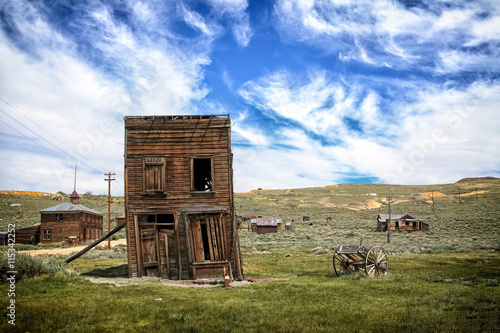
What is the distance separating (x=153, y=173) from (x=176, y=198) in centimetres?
163

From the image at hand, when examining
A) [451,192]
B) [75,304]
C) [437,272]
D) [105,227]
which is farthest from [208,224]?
[451,192]

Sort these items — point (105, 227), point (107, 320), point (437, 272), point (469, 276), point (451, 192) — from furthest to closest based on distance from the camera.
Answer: point (451, 192) → point (105, 227) → point (437, 272) → point (469, 276) → point (107, 320)

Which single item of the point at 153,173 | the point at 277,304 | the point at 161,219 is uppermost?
the point at 153,173

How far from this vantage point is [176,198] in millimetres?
16797

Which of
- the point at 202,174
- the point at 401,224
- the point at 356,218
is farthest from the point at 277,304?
the point at 356,218

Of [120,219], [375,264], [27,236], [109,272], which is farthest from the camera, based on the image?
[120,219]

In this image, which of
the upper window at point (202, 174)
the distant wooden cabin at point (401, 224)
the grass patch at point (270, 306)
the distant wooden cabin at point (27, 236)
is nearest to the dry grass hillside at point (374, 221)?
the distant wooden cabin at point (401, 224)

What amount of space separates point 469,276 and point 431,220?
50417mm

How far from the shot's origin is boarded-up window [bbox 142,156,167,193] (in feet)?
55.0

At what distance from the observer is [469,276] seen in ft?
50.7

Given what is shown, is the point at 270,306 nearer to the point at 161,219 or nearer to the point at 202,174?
the point at 161,219

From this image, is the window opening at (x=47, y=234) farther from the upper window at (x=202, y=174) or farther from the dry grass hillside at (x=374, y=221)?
the upper window at (x=202, y=174)

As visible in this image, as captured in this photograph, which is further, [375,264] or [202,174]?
[202,174]

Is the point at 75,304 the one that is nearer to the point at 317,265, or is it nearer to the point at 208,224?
the point at 208,224
